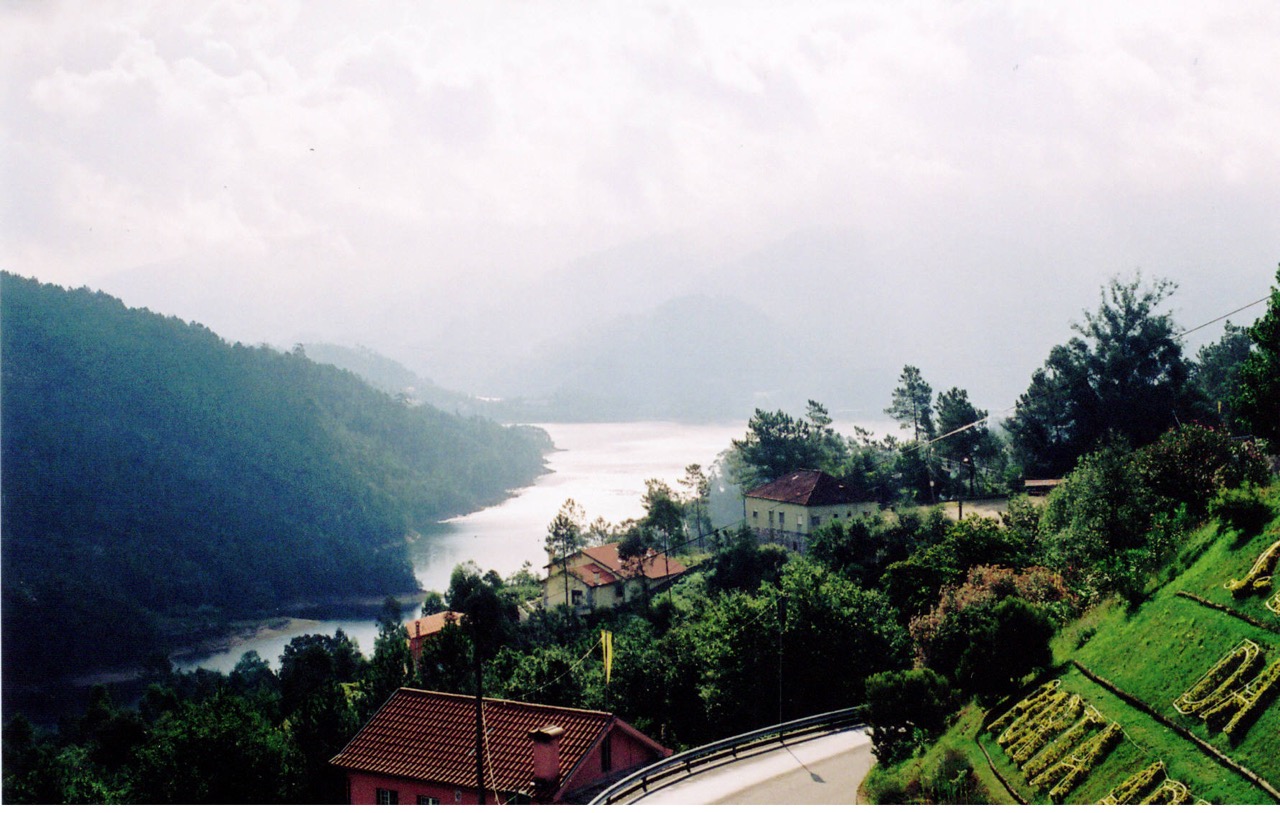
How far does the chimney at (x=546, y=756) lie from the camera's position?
10.6 meters

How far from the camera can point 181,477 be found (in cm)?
6594

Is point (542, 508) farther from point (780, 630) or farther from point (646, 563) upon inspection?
point (780, 630)

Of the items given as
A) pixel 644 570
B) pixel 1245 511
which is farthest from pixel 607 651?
pixel 644 570

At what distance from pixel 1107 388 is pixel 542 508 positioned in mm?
37539

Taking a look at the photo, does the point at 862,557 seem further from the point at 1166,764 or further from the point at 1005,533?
the point at 1166,764

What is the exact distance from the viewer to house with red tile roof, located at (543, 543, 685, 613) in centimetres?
3008

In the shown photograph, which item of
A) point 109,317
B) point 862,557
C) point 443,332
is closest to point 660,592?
point 862,557

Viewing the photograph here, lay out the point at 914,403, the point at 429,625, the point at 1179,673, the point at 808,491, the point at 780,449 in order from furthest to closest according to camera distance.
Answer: the point at 914,403 → the point at 780,449 → the point at 429,625 → the point at 808,491 → the point at 1179,673

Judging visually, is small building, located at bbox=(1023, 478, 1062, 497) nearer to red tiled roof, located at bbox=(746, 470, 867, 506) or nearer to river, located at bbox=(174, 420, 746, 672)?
red tiled roof, located at bbox=(746, 470, 867, 506)

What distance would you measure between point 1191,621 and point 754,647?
8.14 meters

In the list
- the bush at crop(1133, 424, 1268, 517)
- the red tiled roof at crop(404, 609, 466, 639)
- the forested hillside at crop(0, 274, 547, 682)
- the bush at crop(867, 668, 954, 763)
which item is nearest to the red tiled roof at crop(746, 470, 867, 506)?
the red tiled roof at crop(404, 609, 466, 639)

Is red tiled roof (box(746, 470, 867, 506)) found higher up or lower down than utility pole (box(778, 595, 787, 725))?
higher up

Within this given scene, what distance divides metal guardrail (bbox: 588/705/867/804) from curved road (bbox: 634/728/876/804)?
16cm

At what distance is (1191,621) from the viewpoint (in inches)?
312
